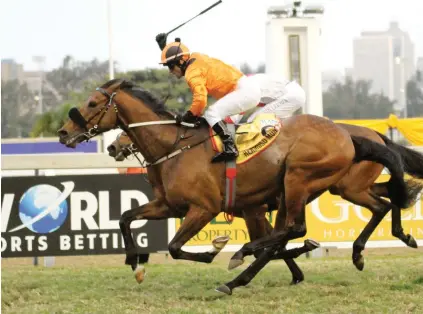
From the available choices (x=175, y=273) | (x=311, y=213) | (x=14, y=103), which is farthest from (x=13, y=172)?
(x=14, y=103)

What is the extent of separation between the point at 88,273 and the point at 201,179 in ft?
9.17

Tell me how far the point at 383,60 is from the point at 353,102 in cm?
1181

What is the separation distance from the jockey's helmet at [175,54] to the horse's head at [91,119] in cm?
55

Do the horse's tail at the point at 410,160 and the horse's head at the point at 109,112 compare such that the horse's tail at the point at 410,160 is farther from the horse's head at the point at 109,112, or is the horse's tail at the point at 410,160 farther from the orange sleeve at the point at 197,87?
the horse's head at the point at 109,112

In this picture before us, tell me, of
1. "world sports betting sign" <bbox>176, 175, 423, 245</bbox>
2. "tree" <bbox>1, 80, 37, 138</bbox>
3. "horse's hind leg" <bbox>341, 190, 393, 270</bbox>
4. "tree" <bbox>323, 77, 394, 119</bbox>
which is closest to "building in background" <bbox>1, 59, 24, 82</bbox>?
"tree" <bbox>1, 80, 37, 138</bbox>

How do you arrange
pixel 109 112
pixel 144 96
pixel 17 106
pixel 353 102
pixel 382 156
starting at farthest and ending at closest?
pixel 17 106 < pixel 353 102 < pixel 382 156 < pixel 144 96 < pixel 109 112

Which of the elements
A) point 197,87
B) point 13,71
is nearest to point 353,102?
point 13,71

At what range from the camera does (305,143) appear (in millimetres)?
7770

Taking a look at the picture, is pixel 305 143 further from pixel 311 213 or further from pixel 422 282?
pixel 311 213

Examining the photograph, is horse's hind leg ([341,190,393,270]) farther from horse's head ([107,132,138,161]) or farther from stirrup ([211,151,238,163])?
horse's head ([107,132,138,161])

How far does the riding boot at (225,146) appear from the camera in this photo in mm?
7594

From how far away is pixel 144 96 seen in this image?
26.4ft

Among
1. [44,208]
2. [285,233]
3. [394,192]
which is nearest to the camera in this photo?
[285,233]

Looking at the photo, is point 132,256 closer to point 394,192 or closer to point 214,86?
point 214,86
